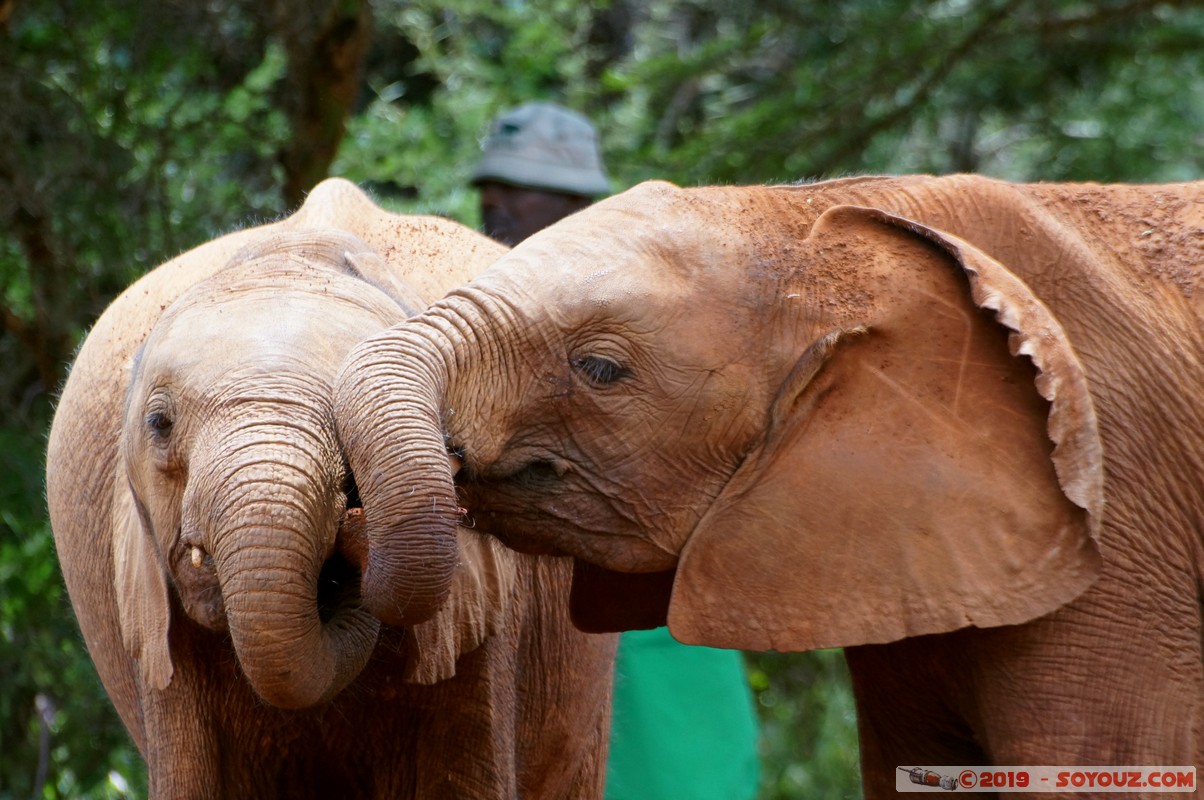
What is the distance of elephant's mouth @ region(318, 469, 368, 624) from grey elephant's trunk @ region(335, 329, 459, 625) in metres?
0.16

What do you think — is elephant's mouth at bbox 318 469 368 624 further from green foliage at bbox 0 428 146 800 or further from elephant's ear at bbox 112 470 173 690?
green foliage at bbox 0 428 146 800

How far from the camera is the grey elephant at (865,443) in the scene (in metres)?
3.90

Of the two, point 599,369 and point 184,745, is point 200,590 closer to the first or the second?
point 184,745

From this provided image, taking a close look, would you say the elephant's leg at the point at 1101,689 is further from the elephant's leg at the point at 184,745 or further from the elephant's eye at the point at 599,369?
the elephant's leg at the point at 184,745

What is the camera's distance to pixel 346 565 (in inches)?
160

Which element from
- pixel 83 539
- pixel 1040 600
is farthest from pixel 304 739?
pixel 1040 600

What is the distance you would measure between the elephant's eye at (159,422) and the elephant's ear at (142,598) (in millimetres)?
272

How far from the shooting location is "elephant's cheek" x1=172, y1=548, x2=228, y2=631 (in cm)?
410

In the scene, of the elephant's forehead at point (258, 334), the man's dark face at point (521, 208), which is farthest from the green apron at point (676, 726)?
the elephant's forehead at point (258, 334)

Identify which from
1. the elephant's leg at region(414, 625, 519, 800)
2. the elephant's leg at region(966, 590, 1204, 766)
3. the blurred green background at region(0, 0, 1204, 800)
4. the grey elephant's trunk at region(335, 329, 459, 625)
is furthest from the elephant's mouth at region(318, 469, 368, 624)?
the blurred green background at region(0, 0, 1204, 800)

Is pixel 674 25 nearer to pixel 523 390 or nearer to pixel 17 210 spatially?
pixel 17 210

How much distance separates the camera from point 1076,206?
4.34 meters

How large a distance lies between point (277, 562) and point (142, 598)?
754 millimetres

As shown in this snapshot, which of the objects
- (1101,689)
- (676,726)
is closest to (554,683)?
(1101,689)
